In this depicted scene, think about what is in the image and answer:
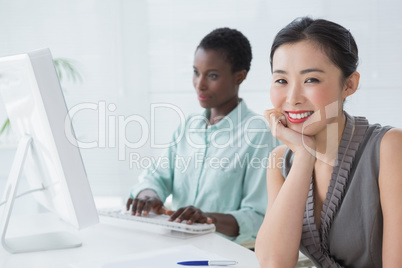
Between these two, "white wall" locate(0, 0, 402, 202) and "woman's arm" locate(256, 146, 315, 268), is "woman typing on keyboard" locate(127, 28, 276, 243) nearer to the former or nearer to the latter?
"woman's arm" locate(256, 146, 315, 268)

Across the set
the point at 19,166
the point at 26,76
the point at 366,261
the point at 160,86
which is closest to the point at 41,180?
the point at 19,166

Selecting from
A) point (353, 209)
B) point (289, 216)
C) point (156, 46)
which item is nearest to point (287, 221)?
point (289, 216)

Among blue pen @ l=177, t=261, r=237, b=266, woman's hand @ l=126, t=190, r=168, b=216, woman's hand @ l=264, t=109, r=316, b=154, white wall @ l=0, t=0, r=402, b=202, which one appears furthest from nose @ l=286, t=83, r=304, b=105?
white wall @ l=0, t=0, r=402, b=202

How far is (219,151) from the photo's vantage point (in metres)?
1.98

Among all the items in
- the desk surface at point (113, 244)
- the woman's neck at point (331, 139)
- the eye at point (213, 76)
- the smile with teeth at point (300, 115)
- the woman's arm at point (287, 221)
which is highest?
the smile with teeth at point (300, 115)

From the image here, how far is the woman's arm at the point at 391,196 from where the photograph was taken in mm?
1001

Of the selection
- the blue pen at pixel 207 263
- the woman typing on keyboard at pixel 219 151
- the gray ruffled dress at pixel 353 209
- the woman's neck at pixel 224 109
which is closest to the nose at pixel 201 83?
the woman typing on keyboard at pixel 219 151

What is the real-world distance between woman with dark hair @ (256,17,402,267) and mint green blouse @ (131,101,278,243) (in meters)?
0.59

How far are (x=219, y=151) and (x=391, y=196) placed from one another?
40.3 inches

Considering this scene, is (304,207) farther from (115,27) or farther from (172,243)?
(115,27)

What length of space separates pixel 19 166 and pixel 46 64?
35 centimetres

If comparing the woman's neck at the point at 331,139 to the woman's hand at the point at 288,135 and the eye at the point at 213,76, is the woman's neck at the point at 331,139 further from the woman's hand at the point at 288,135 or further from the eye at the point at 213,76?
the eye at the point at 213,76

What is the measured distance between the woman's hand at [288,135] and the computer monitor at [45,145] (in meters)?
0.52

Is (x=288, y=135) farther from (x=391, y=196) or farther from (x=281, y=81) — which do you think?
(x=391, y=196)
